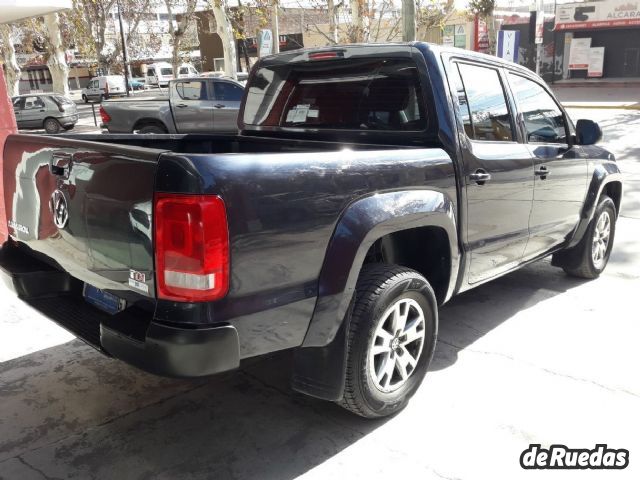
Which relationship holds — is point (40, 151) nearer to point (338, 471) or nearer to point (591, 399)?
point (338, 471)

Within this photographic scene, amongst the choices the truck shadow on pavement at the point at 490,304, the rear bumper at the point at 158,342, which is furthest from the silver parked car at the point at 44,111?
the rear bumper at the point at 158,342

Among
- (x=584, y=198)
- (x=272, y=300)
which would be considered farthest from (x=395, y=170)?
(x=584, y=198)

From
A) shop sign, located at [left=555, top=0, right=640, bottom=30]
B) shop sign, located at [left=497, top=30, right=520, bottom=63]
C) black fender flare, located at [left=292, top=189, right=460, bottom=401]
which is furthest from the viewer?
shop sign, located at [left=555, top=0, right=640, bottom=30]

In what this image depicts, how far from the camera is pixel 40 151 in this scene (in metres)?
3.01

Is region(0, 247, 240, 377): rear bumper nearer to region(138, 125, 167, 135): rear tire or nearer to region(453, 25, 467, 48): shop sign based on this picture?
region(138, 125, 167, 135): rear tire

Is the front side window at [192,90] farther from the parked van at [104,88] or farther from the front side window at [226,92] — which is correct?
the parked van at [104,88]

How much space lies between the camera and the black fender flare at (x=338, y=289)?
264 centimetres

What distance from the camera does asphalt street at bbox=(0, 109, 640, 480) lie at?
279 centimetres

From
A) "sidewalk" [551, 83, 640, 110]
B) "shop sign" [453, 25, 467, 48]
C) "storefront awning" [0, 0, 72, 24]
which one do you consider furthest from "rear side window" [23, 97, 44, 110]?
"shop sign" [453, 25, 467, 48]

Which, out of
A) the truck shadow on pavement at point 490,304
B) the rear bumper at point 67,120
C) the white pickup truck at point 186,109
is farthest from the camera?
the rear bumper at point 67,120

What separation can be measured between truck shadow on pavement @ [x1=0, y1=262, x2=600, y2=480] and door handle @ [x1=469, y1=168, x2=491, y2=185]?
3.86ft

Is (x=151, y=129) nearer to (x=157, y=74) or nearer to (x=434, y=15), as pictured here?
(x=434, y=15)

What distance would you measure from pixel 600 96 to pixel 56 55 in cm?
2344

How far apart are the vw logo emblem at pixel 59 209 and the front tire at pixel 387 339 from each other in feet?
4.77
